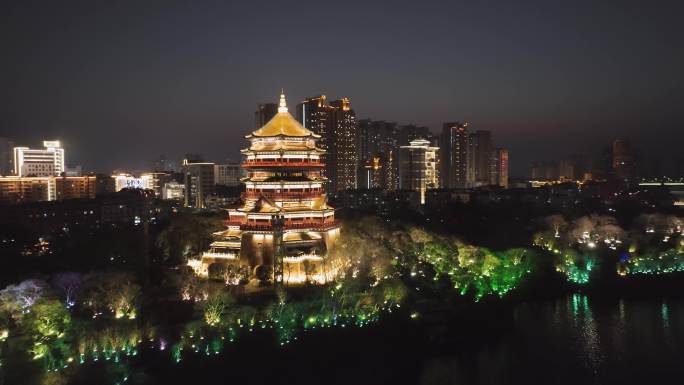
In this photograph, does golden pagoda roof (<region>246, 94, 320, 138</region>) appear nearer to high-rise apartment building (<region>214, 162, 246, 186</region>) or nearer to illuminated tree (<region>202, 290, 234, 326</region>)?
illuminated tree (<region>202, 290, 234, 326</region>)

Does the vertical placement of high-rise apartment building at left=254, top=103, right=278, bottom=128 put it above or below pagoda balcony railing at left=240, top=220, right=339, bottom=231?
above

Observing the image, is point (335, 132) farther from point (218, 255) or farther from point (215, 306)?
point (215, 306)

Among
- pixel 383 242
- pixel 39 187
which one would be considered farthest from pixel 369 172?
pixel 383 242

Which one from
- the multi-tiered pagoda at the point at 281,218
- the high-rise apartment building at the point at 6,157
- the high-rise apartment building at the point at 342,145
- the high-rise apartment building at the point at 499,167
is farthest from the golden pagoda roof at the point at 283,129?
the high-rise apartment building at the point at 499,167

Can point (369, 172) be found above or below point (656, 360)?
above

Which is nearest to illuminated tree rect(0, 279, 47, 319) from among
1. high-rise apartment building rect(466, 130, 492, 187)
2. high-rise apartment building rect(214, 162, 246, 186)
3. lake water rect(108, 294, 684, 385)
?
lake water rect(108, 294, 684, 385)

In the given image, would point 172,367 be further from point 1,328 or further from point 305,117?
point 305,117
